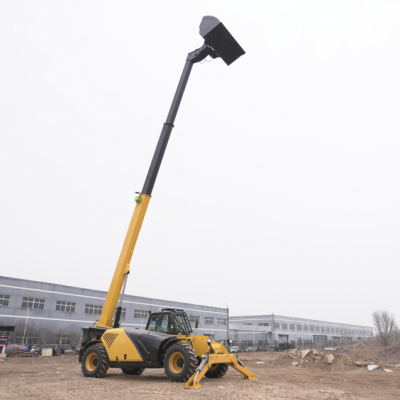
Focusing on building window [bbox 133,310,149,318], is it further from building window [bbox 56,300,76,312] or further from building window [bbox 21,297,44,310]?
building window [bbox 21,297,44,310]

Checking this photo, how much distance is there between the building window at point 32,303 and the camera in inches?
1626

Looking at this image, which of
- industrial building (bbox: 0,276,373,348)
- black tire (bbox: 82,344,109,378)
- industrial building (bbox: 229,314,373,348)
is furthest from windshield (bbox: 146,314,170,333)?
industrial building (bbox: 229,314,373,348)

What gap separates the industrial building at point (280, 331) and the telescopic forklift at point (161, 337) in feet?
194

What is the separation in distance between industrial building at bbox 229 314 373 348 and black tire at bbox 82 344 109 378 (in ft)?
194

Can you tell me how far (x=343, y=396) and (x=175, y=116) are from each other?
11.0 m

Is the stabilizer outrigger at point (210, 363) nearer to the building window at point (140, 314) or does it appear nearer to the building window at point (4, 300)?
the building window at point (4, 300)

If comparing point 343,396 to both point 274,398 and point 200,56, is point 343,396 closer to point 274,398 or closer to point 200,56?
point 274,398

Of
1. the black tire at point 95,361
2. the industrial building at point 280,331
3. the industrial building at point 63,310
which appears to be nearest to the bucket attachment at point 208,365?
the black tire at point 95,361

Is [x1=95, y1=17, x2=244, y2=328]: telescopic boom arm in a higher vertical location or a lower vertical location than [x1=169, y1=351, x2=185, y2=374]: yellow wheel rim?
higher

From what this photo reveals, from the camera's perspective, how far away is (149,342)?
1118 cm

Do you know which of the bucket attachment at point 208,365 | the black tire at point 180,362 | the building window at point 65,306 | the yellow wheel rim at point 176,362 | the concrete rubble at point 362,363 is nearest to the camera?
the bucket attachment at point 208,365

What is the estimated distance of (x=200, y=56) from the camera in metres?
14.4

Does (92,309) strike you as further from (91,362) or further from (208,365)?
(208,365)

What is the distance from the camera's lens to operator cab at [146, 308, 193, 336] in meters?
12.0
